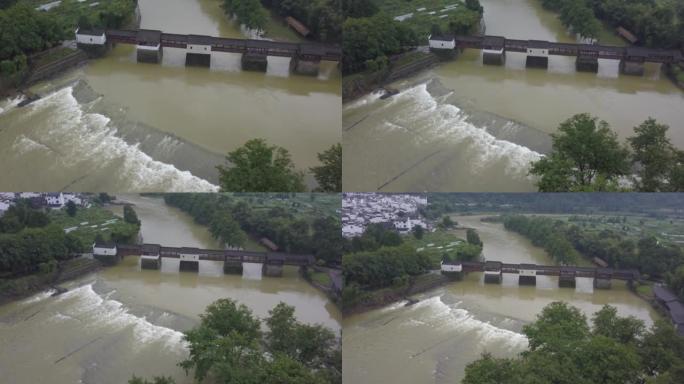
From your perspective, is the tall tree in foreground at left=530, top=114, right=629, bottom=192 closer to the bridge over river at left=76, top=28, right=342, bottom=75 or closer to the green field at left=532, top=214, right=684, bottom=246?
the green field at left=532, top=214, right=684, bottom=246

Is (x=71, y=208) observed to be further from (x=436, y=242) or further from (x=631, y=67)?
(x=631, y=67)

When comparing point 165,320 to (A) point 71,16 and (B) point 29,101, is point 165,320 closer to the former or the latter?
(B) point 29,101

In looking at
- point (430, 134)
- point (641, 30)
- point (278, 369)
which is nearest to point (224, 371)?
point (278, 369)

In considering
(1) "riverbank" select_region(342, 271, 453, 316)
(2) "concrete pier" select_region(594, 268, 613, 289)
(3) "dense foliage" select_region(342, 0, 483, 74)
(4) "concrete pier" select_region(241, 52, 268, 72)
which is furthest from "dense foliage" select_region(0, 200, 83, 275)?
(2) "concrete pier" select_region(594, 268, 613, 289)

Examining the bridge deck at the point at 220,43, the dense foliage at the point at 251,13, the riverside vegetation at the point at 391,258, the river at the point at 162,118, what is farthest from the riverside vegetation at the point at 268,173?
the dense foliage at the point at 251,13

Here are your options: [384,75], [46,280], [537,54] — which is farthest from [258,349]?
[537,54]

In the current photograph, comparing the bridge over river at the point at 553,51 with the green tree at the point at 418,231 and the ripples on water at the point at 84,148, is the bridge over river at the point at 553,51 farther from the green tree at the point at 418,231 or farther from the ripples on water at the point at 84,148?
the ripples on water at the point at 84,148
